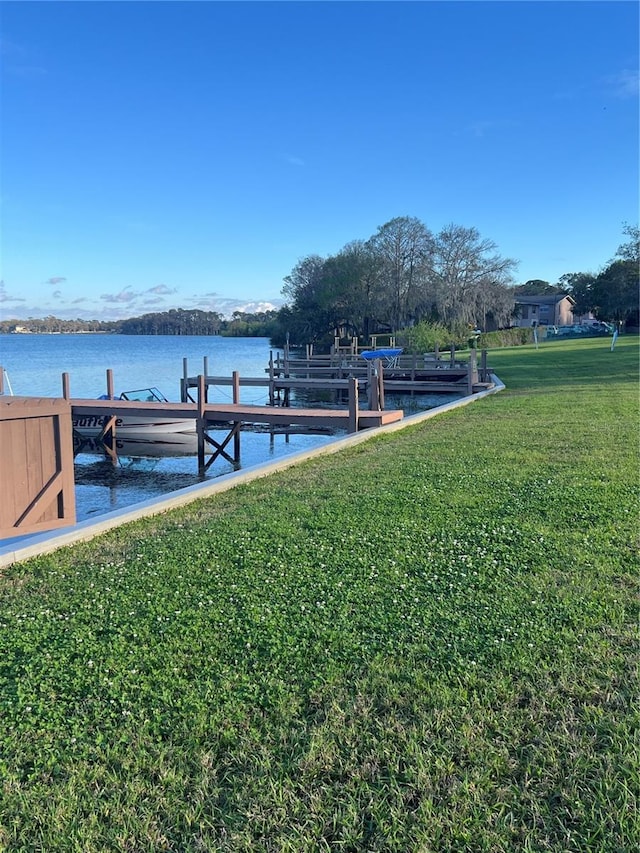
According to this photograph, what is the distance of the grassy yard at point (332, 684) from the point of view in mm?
2275

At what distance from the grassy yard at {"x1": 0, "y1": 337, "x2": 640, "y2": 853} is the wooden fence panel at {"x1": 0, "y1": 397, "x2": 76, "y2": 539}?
2.40ft

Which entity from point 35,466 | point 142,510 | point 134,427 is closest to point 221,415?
point 134,427

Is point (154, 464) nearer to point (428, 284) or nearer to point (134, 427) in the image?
point (134, 427)

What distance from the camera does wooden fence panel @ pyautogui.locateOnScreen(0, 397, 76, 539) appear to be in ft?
18.7

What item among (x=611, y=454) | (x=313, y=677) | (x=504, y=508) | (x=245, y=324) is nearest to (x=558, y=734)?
(x=313, y=677)

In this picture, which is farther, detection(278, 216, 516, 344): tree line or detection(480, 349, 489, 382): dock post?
detection(278, 216, 516, 344): tree line

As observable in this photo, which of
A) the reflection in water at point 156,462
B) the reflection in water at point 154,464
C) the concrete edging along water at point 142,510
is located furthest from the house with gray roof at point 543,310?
the concrete edging along water at point 142,510

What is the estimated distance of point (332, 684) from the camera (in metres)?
3.10

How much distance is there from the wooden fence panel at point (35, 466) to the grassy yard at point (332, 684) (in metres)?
0.73

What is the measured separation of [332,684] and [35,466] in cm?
406

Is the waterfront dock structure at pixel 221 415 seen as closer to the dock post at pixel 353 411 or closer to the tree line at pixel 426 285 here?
the dock post at pixel 353 411

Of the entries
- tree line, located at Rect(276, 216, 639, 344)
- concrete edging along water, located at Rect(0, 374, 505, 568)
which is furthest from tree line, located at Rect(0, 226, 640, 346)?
concrete edging along water, located at Rect(0, 374, 505, 568)

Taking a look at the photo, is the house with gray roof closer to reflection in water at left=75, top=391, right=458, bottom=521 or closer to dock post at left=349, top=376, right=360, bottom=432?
reflection in water at left=75, top=391, right=458, bottom=521

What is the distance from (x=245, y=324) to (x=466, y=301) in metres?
117
